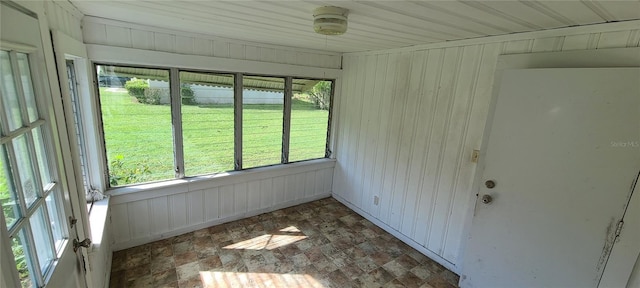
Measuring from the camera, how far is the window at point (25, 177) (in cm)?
81

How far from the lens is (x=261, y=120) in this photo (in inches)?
128

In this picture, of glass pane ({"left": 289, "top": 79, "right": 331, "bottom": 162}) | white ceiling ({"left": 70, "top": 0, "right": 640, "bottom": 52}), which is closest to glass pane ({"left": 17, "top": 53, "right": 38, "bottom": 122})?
white ceiling ({"left": 70, "top": 0, "right": 640, "bottom": 52})

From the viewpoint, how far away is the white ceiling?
1346mm

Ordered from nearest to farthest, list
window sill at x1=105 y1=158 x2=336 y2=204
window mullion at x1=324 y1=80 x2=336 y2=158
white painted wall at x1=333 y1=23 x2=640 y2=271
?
white painted wall at x1=333 y1=23 x2=640 y2=271 → window sill at x1=105 y1=158 x2=336 y2=204 → window mullion at x1=324 y1=80 x2=336 y2=158

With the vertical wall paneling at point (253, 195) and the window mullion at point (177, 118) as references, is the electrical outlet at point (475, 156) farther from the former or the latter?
the window mullion at point (177, 118)

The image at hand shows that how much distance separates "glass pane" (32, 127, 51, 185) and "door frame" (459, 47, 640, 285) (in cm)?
262

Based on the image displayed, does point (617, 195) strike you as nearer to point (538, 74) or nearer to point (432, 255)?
point (538, 74)

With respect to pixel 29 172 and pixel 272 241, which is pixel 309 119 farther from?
pixel 29 172

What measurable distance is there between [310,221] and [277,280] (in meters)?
1.07

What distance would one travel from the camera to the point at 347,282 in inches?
92.2

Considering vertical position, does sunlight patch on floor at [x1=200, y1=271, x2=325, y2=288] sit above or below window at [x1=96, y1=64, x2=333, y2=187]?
below

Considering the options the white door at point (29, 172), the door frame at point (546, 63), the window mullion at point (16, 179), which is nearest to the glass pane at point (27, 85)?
the white door at point (29, 172)

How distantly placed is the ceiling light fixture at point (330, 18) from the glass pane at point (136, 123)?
179 cm

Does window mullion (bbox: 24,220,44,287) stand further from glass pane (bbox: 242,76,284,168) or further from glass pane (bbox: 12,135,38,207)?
glass pane (bbox: 242,76,284,168)
